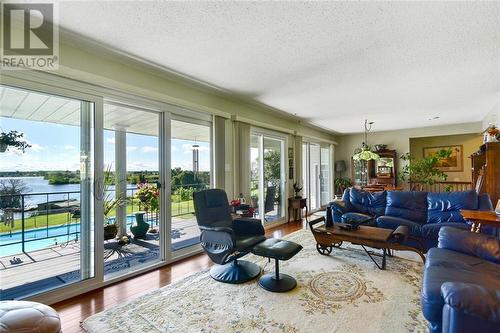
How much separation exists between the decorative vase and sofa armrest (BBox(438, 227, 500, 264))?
3903 mm

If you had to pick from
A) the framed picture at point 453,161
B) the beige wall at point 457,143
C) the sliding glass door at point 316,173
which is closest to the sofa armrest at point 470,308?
the sliding glass door at point 316,173

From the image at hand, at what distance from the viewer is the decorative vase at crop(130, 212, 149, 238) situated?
13.1 feet

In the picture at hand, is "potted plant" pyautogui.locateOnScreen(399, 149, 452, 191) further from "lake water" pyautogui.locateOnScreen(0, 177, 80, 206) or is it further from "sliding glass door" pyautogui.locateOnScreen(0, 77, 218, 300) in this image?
"lake water" pyautogui.locateOnScreen(0, 177, 80, 206)

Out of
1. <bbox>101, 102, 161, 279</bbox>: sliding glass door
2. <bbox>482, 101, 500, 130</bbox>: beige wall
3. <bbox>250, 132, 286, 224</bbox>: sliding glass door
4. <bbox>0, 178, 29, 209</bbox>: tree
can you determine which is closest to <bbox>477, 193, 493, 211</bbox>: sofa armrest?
<bbox>482, 101, 500, 130</bbox>: beige wall

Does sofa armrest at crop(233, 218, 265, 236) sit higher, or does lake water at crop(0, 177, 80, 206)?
lake water at crop(0, 177, 80, 206)

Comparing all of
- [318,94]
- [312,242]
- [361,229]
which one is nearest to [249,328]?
[361,229]

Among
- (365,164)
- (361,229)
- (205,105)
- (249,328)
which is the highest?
(205,105)

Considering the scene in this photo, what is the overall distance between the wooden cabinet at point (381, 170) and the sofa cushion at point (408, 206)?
12.7ft

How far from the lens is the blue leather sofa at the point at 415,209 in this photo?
363 centimetres

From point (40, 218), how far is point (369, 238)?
11.8ft

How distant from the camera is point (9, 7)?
2006 mm

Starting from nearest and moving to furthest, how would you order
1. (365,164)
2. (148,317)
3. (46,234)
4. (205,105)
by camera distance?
(148,317) → (46,234) → (205,105) → (365,164)

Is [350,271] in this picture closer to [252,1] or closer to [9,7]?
[252,1]

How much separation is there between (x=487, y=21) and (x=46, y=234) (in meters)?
4.62
